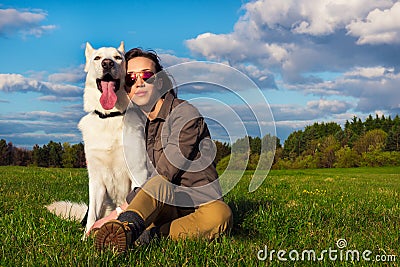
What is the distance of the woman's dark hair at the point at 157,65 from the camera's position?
471cm

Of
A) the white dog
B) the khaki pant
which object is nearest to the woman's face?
the white dog

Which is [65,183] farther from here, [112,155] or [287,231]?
[287,231]

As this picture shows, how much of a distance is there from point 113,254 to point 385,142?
70264 mm

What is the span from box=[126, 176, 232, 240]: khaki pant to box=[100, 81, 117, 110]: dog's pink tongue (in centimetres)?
113

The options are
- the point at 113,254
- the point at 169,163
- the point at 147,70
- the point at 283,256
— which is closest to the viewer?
the point at 113,254

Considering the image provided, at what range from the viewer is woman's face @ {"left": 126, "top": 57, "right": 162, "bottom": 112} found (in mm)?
4602

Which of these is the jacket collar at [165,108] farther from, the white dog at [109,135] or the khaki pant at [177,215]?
the khaki pant at [177,215]

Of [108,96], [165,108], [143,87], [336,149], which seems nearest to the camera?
[165,108]

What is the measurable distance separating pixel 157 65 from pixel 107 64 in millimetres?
592

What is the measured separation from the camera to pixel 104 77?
183 inches

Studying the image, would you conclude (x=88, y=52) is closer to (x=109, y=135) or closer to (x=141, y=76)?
(x=141, y=76)

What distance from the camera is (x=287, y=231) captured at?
4859 mm

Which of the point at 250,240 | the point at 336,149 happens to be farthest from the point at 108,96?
the point at 336,149

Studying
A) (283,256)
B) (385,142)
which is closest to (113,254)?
(283,256)
